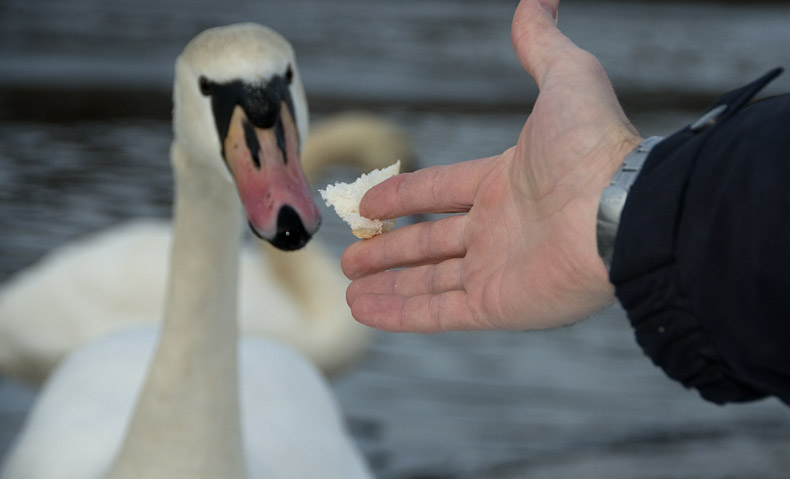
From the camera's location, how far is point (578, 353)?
4887 mm

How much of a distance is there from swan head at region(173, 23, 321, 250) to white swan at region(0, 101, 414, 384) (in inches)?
84.5

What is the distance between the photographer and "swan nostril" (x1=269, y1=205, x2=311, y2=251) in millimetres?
1602

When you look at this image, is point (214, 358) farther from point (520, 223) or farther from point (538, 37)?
point (538, 37)

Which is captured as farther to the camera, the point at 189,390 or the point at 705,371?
the point at 189,390

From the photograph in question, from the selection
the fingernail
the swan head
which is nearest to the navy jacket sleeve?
the fingernail

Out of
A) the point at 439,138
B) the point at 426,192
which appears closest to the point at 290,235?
the point at 426,192

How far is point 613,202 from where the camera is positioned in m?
1.46

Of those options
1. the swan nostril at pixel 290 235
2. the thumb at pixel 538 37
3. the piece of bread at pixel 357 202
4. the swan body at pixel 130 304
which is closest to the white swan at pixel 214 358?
the swan nostril at pixel 290 235

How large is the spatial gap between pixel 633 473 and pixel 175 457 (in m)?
2.14

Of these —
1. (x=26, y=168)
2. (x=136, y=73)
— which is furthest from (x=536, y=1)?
(x=136, y=73)

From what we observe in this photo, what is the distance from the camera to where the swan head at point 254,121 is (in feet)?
5.47

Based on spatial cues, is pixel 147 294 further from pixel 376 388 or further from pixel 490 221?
pixel 490 221

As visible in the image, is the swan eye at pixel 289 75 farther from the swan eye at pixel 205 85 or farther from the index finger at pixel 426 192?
the index finger at pixel 426 192

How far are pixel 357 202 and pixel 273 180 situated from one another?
0.58ft
